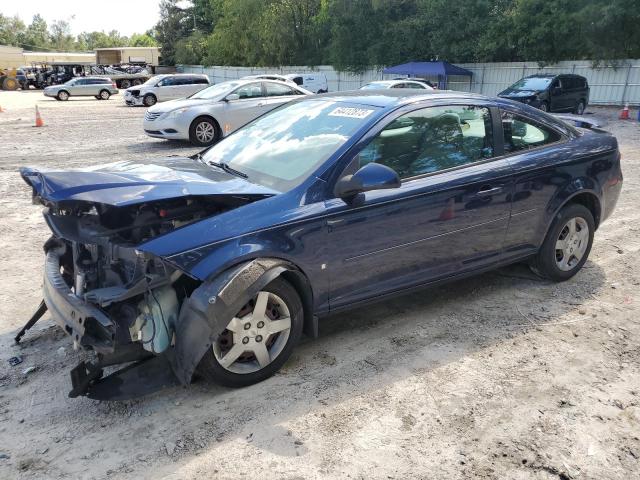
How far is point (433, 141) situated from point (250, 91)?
9910 millimetres

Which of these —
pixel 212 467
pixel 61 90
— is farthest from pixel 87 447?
→ pixel 61 90

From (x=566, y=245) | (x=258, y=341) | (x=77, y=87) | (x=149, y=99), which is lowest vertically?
(x=258, y=341)

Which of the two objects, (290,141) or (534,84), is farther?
(534,84)

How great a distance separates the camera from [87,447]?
2.79 meters

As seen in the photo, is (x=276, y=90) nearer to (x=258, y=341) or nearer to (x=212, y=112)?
(x=212, y=112)

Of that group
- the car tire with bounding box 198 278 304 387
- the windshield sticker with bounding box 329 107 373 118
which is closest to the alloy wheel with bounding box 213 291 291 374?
the car tire with bounding box 198 278 304 387

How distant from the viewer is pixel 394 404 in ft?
10.3

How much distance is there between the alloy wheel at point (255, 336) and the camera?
10.3ft

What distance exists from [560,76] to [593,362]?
19.1 m

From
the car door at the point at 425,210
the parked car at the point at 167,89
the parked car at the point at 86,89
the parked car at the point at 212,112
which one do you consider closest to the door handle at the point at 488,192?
the car door at the point at 425,210

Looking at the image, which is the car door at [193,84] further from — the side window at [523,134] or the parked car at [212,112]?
the side window at [523,134]

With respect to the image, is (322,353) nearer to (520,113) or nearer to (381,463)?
(381,463)

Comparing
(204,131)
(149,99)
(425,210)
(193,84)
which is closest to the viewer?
(425,210)

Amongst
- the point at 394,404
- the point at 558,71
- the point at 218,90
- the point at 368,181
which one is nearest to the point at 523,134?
the point at 368,181
